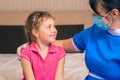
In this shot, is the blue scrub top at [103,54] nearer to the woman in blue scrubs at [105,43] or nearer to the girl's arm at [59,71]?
the woman in blue scrubs at [105,43]

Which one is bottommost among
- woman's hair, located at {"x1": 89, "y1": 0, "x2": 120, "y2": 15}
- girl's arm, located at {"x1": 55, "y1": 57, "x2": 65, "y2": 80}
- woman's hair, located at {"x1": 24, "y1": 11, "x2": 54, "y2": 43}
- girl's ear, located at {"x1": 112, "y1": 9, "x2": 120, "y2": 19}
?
girl's arm, located at {"x1": 55, "y1": 57, "x2": 65, "y2": 80}

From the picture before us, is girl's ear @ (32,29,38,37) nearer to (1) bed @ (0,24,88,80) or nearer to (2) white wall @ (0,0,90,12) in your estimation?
(1) bed @ (0,24,88,80)

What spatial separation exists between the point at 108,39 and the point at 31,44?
1.91 ft

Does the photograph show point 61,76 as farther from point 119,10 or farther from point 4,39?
point 4,39

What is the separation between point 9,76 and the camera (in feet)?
8.41

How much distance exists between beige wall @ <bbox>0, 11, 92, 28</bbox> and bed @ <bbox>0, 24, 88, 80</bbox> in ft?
0.21

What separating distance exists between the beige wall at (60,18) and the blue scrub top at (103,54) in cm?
196

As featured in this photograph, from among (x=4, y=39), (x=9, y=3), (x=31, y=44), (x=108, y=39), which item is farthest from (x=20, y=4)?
(x=108, y=39)

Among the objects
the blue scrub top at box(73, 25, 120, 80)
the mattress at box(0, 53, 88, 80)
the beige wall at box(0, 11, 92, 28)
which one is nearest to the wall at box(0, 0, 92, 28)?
the beige wall at box(0, 11, 92, 28)

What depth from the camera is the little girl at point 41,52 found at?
169 centimetres

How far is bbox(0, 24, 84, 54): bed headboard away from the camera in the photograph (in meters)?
3.46

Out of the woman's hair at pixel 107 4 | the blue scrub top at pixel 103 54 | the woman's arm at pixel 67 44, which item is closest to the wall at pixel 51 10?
the woman's arm at pixel 67 44

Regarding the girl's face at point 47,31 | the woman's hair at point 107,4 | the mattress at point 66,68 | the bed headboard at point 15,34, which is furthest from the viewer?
the bed headboard at point 15,34

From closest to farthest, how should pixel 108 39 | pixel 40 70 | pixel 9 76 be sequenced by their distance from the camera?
1. pixel 108 39
2. pixel 40 70
3. pixel 9 76
